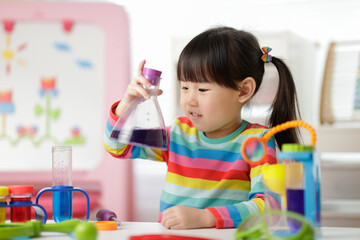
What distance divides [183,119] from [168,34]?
147cm

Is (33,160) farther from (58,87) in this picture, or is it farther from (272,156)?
(272,156)

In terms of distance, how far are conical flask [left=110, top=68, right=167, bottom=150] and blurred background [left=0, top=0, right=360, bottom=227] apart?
3.85ft

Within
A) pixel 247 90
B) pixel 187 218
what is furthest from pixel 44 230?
pixel 247 90

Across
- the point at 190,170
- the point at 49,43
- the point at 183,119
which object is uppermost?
the point at 49,43

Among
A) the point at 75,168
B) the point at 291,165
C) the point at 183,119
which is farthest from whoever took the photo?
the point at 75,168

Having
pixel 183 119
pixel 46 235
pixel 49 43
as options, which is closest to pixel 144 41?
pixel 49 43

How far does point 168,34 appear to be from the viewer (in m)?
2.57

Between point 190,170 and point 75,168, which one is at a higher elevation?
point 190,170

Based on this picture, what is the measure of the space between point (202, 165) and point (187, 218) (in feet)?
0.97

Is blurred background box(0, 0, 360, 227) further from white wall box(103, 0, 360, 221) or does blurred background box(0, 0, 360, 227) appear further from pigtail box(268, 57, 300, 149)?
pigtail box(268, 57, 300, 149)

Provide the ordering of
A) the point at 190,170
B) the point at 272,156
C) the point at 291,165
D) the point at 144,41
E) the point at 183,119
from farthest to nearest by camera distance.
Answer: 1. the point at 144,41
2. the point at 183,119
3. the point at 190,170
4. the point at 272,156
5. the point at 291,165

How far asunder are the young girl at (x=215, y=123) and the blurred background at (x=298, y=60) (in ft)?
3.01

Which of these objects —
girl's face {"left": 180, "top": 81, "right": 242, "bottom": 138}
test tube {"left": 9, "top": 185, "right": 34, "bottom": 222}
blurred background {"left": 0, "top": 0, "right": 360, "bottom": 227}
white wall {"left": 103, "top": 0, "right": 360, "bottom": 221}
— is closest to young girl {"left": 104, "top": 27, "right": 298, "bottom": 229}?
girl's face {"left": 180, "top": 81, "right": 242, "bottom": 138}

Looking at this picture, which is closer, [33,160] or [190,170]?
[190,170]
